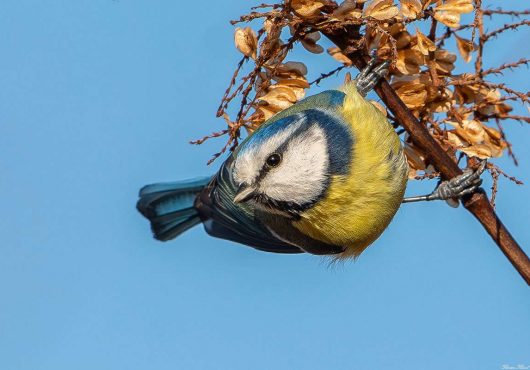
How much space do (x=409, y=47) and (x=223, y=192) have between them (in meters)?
1.03

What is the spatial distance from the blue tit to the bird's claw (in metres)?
0.36

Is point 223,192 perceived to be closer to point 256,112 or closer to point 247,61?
point 256,112

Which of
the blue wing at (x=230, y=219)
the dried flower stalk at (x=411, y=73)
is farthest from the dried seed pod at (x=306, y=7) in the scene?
the blue wing at (x=230, y=219)

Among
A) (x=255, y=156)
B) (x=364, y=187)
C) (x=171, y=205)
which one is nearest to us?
(x=255, y=156)

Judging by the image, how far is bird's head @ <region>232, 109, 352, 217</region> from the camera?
233cm

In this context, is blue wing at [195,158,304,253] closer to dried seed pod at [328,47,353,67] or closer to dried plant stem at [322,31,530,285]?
dried seed pod at [328,47,353,67]

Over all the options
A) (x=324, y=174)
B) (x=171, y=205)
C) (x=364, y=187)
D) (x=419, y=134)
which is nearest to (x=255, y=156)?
(x=324, y=174)

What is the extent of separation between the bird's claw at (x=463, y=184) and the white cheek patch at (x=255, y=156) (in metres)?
0.51

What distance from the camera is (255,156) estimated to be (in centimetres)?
232

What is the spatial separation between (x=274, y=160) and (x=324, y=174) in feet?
0.59

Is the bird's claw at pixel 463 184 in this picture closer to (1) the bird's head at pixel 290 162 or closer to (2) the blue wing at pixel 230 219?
(1) the bird's head at pixel 290 162

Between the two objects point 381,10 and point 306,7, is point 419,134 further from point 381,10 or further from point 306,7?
point 306,7

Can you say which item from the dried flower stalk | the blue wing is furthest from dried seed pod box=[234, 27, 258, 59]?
the blue wing

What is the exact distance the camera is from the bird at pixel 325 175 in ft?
7.70
